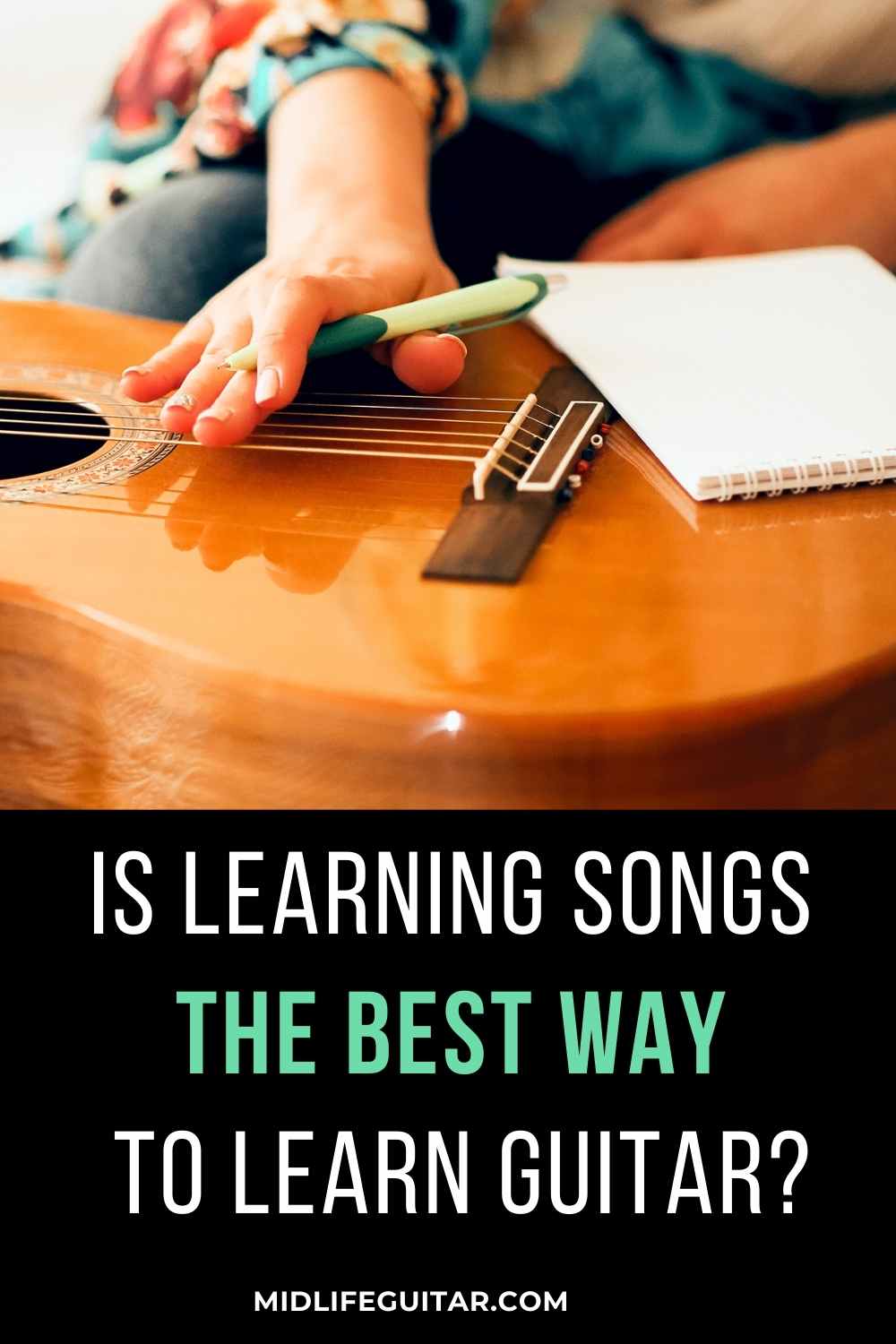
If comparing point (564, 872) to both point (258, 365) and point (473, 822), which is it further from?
point (258, 365)

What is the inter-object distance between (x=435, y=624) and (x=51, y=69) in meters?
1.25

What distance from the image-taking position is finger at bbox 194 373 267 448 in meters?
0.62

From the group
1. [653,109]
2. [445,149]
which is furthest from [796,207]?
[445,149]

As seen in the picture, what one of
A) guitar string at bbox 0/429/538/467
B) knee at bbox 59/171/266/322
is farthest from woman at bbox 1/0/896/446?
guitar string at bbox 0/429/538/467

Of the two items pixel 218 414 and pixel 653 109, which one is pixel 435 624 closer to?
pixel 218 414

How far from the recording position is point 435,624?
1.68 feet

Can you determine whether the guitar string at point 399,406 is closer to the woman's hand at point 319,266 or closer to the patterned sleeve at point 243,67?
the woman's hand at point 319,266

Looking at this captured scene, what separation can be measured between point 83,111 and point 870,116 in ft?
2.54

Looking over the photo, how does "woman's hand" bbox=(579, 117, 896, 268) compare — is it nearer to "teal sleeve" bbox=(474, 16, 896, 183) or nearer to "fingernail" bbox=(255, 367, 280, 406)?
"teal sleeve" bbox=(474, 16, 896, 183)

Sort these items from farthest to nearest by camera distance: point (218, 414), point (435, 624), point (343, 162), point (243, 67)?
point (243, 67) < point (343, 162) < point (218, 414) < point (435, 624)

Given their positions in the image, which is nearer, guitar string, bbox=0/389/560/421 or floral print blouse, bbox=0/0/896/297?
guitar string, bbox=0/389/560/421

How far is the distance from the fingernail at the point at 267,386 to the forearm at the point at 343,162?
0.17 m

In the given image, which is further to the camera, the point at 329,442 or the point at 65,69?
the point at 65,69

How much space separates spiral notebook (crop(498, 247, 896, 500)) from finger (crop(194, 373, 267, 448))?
184 millimetres
